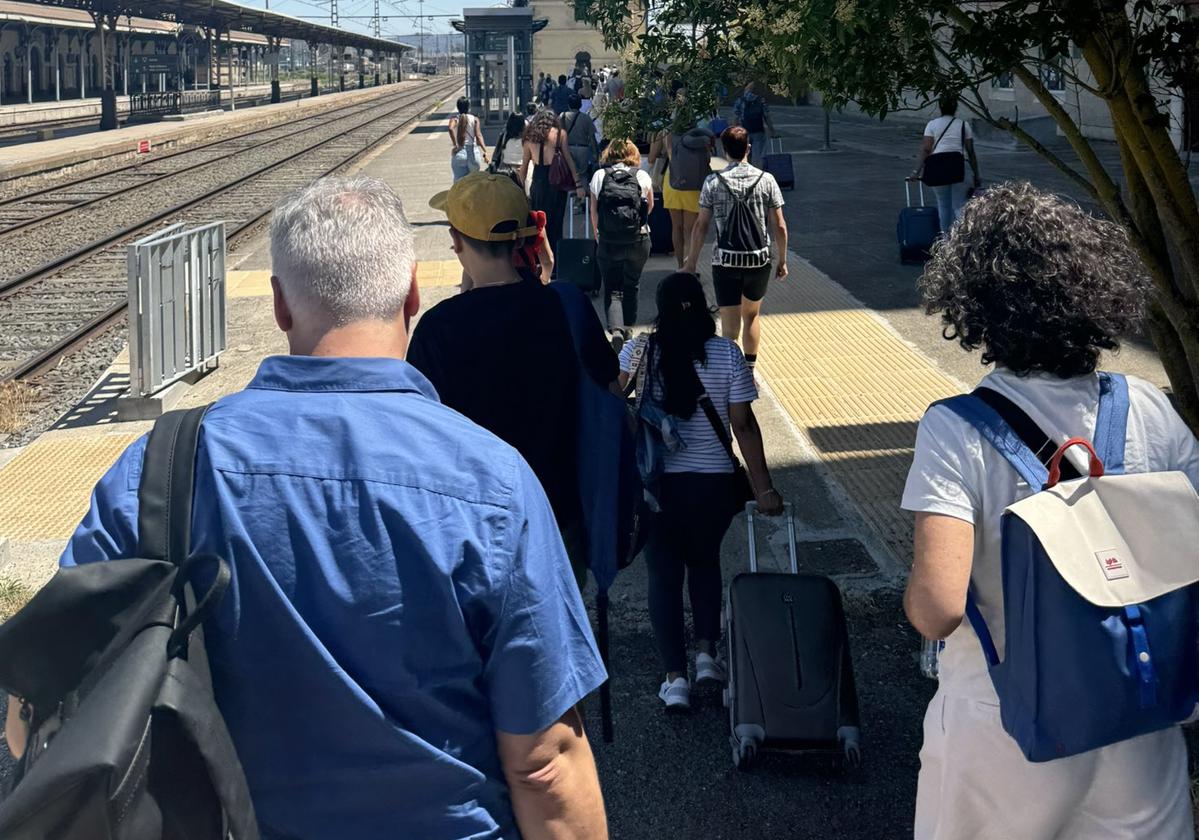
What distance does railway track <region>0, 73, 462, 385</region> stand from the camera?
1178 centimetres

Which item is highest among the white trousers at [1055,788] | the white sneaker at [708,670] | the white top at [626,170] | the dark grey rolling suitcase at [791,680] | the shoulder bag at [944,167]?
the shoulder bag at [944,167]

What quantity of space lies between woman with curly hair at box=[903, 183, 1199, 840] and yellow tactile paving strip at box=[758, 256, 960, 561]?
11.0ft

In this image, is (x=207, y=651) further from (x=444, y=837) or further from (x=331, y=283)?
(x=331, y=283)

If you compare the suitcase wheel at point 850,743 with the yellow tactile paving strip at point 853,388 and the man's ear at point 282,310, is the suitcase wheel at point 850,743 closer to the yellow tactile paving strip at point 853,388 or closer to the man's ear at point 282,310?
the yellow tactile paving strip at point 853,388

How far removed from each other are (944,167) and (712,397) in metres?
7.80

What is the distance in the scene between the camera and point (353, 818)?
1818mm

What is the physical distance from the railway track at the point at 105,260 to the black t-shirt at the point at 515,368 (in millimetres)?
7792

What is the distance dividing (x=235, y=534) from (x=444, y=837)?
511 millimetres

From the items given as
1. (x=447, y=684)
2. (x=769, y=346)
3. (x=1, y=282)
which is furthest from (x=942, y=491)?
(x=1, y=282)

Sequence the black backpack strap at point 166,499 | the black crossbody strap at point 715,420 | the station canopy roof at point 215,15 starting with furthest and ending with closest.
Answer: the station canopy roof at point 215,15, the black crossbody strap at point 715,420, the black backpack strap at point 166,499

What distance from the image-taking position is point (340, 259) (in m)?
1.93

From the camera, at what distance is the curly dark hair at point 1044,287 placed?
7.50 ft

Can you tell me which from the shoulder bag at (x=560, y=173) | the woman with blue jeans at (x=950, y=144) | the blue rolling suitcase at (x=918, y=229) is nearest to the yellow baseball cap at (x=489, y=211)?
the shoulder bag at (x=560, y=173)

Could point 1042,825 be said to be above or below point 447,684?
below
